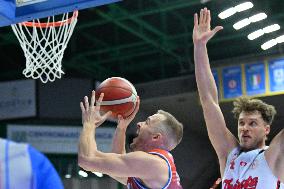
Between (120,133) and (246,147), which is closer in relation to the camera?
(246,147)

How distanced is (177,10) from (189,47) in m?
1.60

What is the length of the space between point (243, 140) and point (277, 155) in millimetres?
294

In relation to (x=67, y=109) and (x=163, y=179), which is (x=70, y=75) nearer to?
(x=67, y=109)

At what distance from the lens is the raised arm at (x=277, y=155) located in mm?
3381

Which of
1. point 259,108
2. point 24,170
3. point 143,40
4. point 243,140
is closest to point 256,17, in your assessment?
point 143,40

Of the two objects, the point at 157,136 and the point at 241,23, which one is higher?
the point at 241,23

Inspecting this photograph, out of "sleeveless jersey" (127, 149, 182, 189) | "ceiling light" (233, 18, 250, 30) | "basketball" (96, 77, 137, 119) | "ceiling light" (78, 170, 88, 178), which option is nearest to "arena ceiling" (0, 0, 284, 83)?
"ceiling light" (233, 18, 250, 30)

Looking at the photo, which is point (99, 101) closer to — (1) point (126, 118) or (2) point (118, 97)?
(2) point (118, 97)

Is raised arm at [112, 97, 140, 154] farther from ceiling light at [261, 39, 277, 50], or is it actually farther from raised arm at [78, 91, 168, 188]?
ceiling light at [261, 39, 277, 50]

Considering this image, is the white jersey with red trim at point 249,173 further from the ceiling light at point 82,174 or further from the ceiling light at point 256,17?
the ceiling light at point 82,174

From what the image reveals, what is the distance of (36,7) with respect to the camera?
4867 mm

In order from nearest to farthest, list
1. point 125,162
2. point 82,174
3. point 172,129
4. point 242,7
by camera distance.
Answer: point 125,162 → point 172,129 → point 242,7 → point 82,174

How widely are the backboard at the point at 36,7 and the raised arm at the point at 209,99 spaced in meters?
1.13

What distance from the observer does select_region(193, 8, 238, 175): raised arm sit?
12.6 ft
